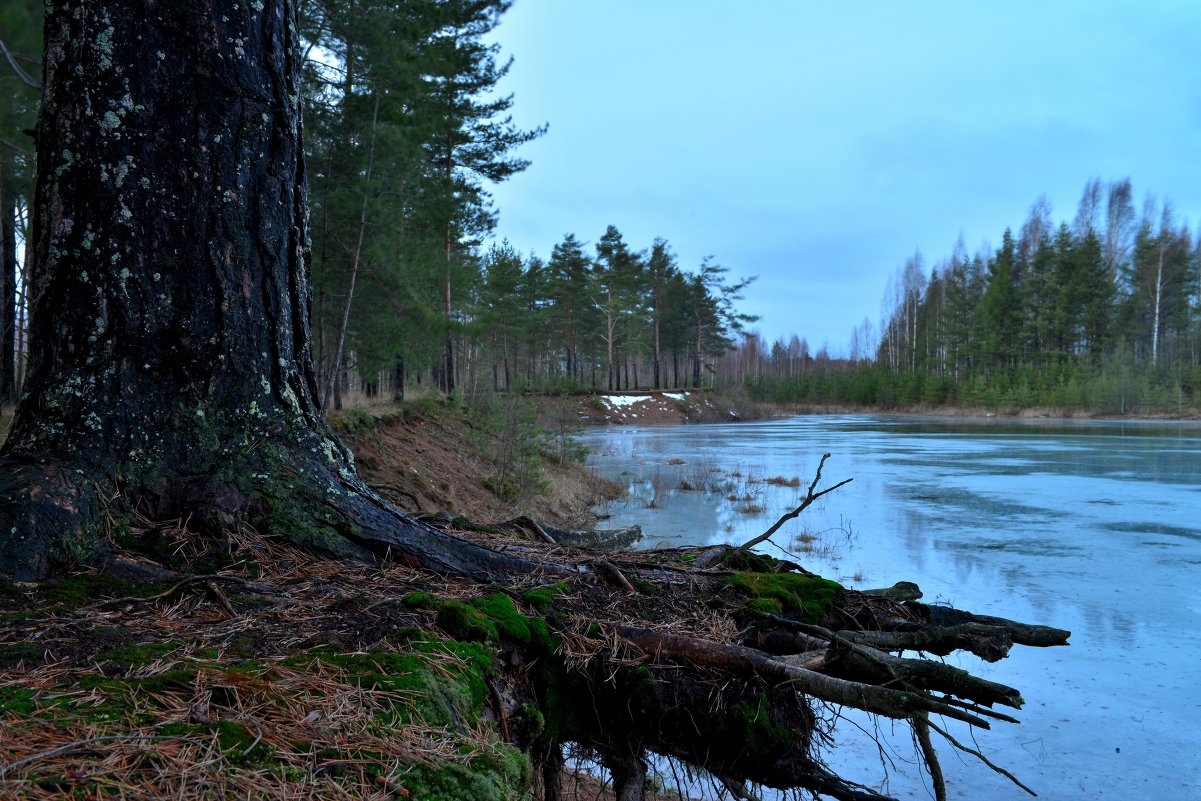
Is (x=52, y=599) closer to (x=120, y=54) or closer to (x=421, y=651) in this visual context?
(x=421, y=651)

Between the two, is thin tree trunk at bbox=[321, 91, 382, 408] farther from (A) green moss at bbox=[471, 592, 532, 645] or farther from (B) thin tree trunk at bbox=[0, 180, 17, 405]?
(A) green moss at bbox=[471, 592, 532, 645]

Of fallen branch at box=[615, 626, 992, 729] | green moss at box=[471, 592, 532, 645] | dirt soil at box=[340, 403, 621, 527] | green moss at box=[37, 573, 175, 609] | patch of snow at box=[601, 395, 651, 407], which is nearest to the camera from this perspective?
fallen branch at box=[615, 626, 992, 729]

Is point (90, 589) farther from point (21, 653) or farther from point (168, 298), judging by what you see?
point (168, 298)

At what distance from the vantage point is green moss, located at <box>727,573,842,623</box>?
8.46 feet

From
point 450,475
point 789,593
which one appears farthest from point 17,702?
point 450,475

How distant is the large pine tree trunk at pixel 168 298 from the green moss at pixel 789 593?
0.99 meters

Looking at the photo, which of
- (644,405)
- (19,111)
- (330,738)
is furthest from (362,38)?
(644,405)

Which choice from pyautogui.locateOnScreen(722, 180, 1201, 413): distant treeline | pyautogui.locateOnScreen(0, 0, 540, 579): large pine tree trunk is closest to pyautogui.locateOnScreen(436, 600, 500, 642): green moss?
pyautogui.locateOnScreen(0, 0, 540, 579): large pine tree trunk

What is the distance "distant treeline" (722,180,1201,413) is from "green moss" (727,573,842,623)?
4817 cm

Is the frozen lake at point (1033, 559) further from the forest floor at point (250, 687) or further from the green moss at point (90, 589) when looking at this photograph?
the green moss at point (90, 589)

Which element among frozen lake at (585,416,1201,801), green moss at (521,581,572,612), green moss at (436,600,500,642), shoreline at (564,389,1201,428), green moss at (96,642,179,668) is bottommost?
frozen lake at (585,416,1201,801)

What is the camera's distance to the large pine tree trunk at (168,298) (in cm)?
228

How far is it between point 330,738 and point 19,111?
11.0 m

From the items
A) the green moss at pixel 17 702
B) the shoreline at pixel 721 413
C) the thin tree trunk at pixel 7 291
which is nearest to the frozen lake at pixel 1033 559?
the green moss at pixel 17 702
